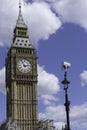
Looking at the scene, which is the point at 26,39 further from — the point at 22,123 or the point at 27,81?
the point at 22,123

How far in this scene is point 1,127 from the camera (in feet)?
437

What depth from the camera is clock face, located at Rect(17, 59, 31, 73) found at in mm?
131625

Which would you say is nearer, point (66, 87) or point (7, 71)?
point (66, 87)

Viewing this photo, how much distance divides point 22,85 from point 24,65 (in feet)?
19.4

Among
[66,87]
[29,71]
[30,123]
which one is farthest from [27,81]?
[66,87]

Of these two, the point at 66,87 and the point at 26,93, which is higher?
the point at 26,93

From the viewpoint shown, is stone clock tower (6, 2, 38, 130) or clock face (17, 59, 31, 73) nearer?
stone clock tower (6, 2, 38, 130)

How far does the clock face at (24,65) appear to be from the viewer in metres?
132

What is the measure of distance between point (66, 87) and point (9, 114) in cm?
9888


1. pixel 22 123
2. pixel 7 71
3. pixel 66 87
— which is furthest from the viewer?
pixel 7 71

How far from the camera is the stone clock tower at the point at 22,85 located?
12850 cm

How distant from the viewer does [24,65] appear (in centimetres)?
13138

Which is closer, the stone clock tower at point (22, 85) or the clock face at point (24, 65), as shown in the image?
the stone clock tower at point (22, 85)

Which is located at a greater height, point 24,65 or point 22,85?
point 24,65
